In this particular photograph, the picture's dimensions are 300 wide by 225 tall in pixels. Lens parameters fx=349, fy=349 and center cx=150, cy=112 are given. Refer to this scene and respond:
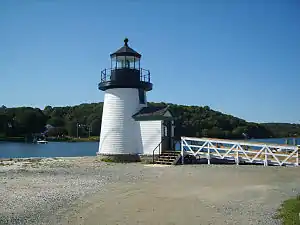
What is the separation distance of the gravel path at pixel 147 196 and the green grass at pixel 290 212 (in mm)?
238

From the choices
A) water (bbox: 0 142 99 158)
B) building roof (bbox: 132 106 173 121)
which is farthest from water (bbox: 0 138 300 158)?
building roof (bbox: 132 106 173 121)

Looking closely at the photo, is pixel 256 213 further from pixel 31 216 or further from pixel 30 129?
pixel 30 129

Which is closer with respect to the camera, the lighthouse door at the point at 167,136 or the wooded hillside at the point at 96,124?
the lighthouse door at the point at 167,136

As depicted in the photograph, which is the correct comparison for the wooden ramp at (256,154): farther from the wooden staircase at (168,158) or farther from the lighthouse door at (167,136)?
the lighthouse door at (167,136)

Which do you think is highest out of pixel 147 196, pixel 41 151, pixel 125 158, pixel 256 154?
pixel 256 154

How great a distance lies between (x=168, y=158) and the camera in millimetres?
19969

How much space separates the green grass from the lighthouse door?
12.3m

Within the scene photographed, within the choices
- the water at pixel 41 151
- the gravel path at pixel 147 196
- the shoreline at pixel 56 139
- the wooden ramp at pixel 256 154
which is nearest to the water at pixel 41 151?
the water at pixel 41 151

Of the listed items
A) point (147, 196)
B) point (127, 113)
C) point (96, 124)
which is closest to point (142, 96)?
point (127, 113)

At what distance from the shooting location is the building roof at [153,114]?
20456 mm

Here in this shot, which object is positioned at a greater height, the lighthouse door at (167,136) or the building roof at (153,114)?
the building roof at (153,114)

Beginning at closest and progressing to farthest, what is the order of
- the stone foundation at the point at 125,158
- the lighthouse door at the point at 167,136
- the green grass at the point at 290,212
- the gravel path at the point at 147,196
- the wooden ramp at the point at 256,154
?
the green grass at the point at 290,212 → the gravel path at the point at 147,196 → the wooden ramp at the point at 256,154 → the lighthouse door at the point at 167,136 → the stone foundation at the point at 125,158

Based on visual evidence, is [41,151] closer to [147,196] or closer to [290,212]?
[147,196]

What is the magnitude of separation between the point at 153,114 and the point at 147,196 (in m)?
11.0
